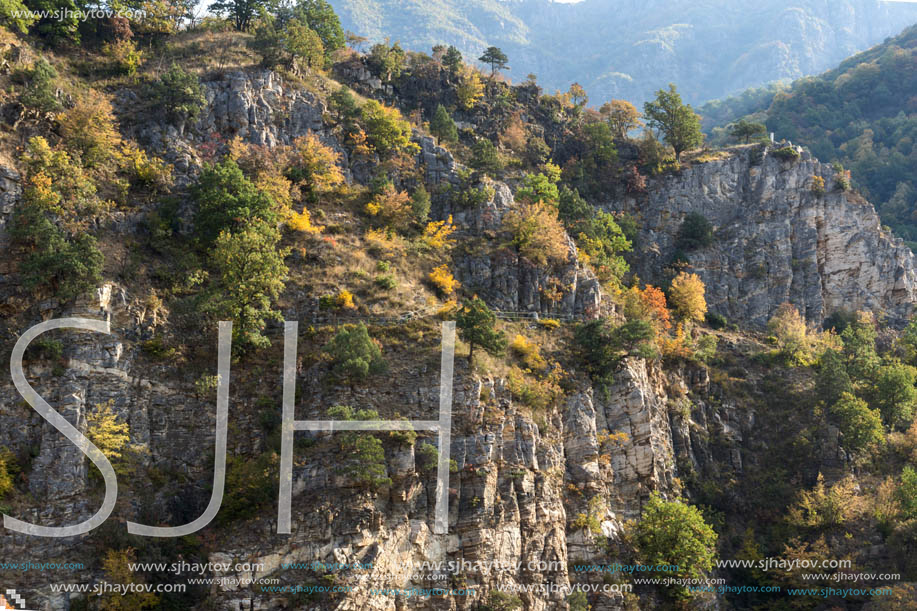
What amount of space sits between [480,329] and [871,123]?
7349 centimetres

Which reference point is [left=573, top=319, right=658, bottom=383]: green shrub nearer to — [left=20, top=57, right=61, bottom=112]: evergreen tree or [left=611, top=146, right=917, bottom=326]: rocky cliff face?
[left=611, top=146, right=917, bottom=326]: rocky cliff face

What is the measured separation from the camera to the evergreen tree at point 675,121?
224ft

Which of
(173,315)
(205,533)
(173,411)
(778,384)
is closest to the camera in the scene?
(205,533)

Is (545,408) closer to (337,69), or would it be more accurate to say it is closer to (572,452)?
(572,452)

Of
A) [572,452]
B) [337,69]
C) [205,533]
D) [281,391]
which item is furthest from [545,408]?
[337,69]

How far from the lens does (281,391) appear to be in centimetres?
3831

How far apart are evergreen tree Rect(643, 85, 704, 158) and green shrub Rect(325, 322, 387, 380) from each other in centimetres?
4257

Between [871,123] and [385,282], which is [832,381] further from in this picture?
[871,123]

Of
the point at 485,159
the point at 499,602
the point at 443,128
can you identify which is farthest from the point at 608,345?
the point at 443,128

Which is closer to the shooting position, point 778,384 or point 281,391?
point 281,391

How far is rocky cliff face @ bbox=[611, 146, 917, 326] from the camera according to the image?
62.6m

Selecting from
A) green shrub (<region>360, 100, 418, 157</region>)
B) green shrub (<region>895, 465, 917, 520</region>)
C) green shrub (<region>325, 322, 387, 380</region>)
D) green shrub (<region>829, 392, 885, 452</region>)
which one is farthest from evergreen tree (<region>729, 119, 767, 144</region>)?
green shrub (<region>325, 322, 387, 380</region>)

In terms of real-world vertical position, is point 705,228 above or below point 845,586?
above

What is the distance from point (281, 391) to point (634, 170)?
4193 centimetres
